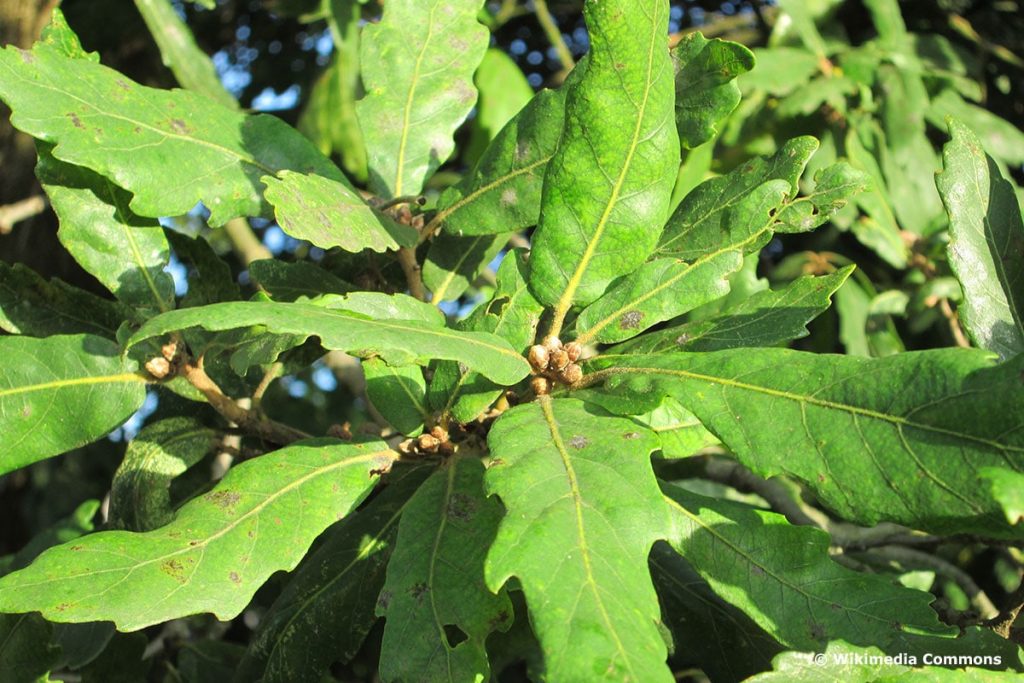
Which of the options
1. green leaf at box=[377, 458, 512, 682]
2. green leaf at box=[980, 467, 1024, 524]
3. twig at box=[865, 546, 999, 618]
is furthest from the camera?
twig at box=[865, 546, 999, 618]

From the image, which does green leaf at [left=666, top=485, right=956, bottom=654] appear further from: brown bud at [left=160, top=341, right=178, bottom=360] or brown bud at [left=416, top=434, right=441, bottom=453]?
brown bud at [left=160, top=341, right=178, bottom=360]

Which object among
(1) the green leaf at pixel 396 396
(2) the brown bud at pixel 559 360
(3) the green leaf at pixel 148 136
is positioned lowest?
(1) the green leaf at pixel 396 396

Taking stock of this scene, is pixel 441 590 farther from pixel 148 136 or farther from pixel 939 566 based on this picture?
pixel 939 566

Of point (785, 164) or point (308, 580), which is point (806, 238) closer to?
point (785, 164)

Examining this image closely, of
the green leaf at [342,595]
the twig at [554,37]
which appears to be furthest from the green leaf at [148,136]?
the twig at [554,37]

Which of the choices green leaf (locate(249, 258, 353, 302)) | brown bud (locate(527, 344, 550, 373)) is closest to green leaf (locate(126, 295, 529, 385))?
brown bud (locate(527, 344, 550, 373))

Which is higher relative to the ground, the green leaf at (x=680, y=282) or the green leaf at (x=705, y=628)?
the green leaf at (x=680, y=282)

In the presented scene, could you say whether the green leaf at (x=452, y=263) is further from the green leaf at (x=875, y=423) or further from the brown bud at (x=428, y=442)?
the green leaf at (x=875, y=423)
